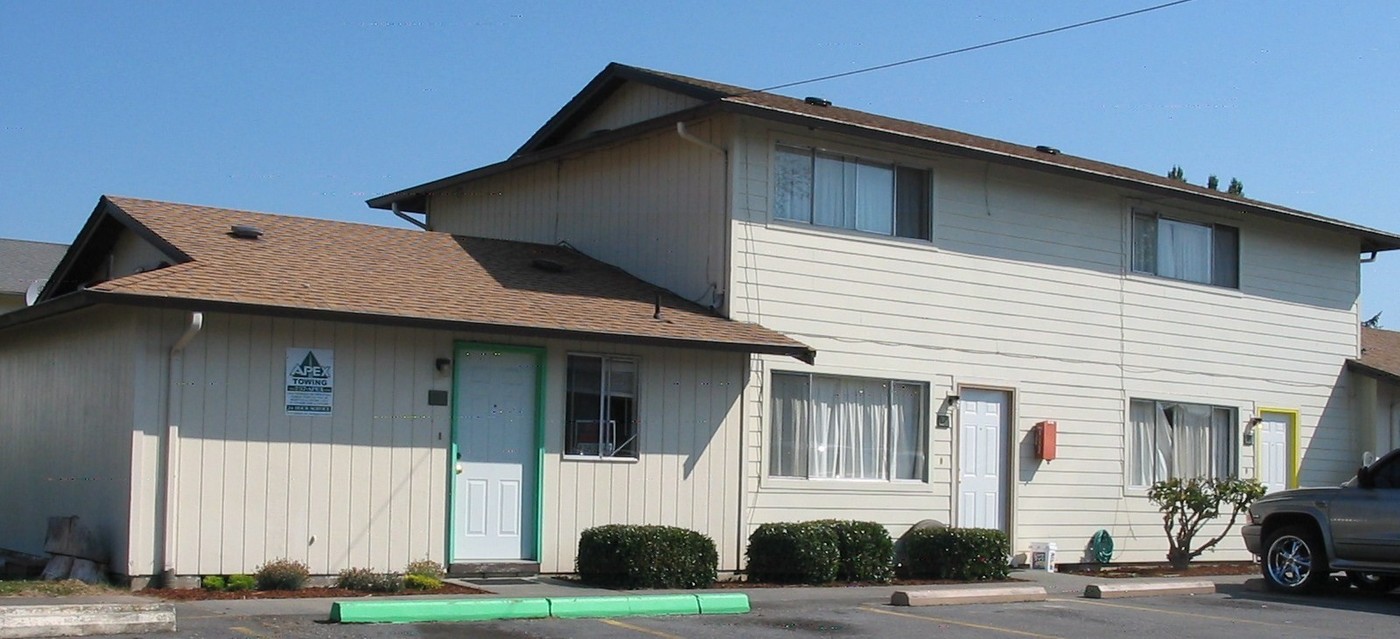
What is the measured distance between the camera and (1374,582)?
1772 centimetres

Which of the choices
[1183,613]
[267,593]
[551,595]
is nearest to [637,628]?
[551,595]

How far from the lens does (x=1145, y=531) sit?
20.8 m

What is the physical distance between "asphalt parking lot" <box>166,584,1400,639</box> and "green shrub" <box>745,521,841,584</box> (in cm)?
137

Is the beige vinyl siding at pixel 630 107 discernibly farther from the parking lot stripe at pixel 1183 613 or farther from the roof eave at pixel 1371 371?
the roof eave at pixel 1371 371

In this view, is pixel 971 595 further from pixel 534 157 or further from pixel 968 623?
pixel 534 157

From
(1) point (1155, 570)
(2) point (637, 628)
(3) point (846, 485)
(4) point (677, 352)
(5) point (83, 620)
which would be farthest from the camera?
(1) point (1155, 570)

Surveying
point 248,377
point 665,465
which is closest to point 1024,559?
point 665,465

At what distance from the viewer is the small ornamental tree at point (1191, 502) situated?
1956 centimetres

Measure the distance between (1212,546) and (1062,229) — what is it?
5.00m

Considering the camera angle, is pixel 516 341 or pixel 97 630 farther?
pixel 516 341

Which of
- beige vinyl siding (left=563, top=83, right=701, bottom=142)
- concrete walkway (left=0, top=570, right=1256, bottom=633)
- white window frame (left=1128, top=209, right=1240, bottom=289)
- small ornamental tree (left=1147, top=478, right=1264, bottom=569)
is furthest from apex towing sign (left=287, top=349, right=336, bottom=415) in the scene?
white window frame (left=1128, top=209, right=1240, bottom=289)

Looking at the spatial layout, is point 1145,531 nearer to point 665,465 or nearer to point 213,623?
point 665,465

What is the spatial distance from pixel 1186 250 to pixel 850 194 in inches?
247

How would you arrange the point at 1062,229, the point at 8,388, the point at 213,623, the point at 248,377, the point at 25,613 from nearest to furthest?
the point at 25,613, the point at 213,623, the point at 248,377, the point at 8,388, the point at 1062,229
